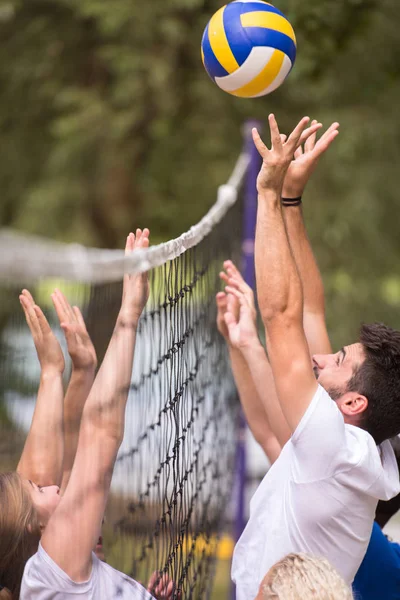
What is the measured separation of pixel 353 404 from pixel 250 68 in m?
1.43

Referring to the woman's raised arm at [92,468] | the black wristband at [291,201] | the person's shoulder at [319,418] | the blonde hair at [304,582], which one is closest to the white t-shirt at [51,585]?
the woman's raised arm at [92,468]

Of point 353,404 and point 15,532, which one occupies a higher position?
point 353,404

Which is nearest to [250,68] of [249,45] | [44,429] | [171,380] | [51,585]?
[249,45]

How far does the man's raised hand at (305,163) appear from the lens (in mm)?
2635

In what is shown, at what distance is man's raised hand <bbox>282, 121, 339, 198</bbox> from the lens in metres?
2.63

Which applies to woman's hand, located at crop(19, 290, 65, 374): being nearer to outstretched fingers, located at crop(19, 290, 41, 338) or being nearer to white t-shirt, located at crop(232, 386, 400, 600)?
outstretched fingers, located at crop(19, 290, 41, 338)

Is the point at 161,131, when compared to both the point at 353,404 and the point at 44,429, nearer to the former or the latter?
the point at 44,429

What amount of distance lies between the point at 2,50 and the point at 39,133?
954mm

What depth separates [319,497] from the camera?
2.25 m

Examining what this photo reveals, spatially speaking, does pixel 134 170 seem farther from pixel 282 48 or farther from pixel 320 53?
pixel 282 48

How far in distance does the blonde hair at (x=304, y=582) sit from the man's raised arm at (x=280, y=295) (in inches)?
13.3

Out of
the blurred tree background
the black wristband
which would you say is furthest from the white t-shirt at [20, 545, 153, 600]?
the blurred tree background

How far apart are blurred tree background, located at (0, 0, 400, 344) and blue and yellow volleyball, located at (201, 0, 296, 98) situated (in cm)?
423

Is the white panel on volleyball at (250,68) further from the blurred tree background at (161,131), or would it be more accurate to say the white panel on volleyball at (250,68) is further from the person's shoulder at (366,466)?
the blurred tree background at (161,131)
